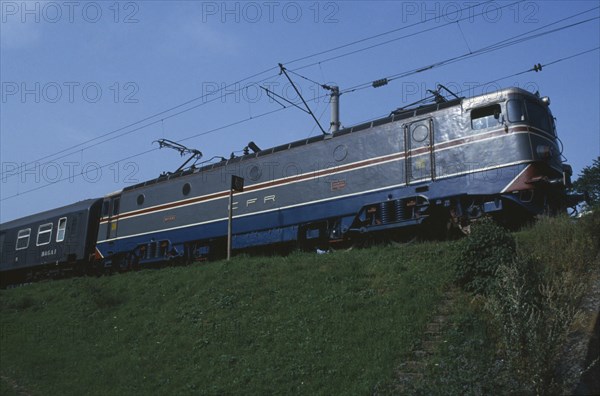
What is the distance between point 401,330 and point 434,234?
5886 mm

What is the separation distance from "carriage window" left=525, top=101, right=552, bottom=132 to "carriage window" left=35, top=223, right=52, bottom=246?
2175cm

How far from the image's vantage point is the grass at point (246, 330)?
30.6 feet

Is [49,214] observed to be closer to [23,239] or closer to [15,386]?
[23,239]

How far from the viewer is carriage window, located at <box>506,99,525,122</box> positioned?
45.2 feet

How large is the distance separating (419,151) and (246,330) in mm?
6827

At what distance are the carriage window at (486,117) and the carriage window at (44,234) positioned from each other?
67.4 feet

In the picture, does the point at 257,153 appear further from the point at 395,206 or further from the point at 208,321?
the point at 208,321

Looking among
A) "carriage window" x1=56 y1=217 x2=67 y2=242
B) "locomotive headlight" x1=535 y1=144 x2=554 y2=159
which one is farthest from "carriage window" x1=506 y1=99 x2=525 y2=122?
"carriage window" x1=56 y1=217 x2=67 y2=242

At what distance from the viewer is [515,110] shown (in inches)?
546

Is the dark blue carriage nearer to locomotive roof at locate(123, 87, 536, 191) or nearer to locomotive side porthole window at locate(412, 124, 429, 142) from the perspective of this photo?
locomotive roof at locate(123, 87, 536, 191)

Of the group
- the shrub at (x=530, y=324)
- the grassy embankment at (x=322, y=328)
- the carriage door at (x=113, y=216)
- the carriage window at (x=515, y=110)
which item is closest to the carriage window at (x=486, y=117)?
the carriage window at (x=515, y=110)

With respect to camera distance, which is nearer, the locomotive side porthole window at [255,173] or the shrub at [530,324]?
the shrub at [530,324]

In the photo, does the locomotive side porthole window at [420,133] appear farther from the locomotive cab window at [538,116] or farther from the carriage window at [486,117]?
the locomotive cab window at [538,116]

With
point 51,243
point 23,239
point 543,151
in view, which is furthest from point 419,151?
point 23,239
